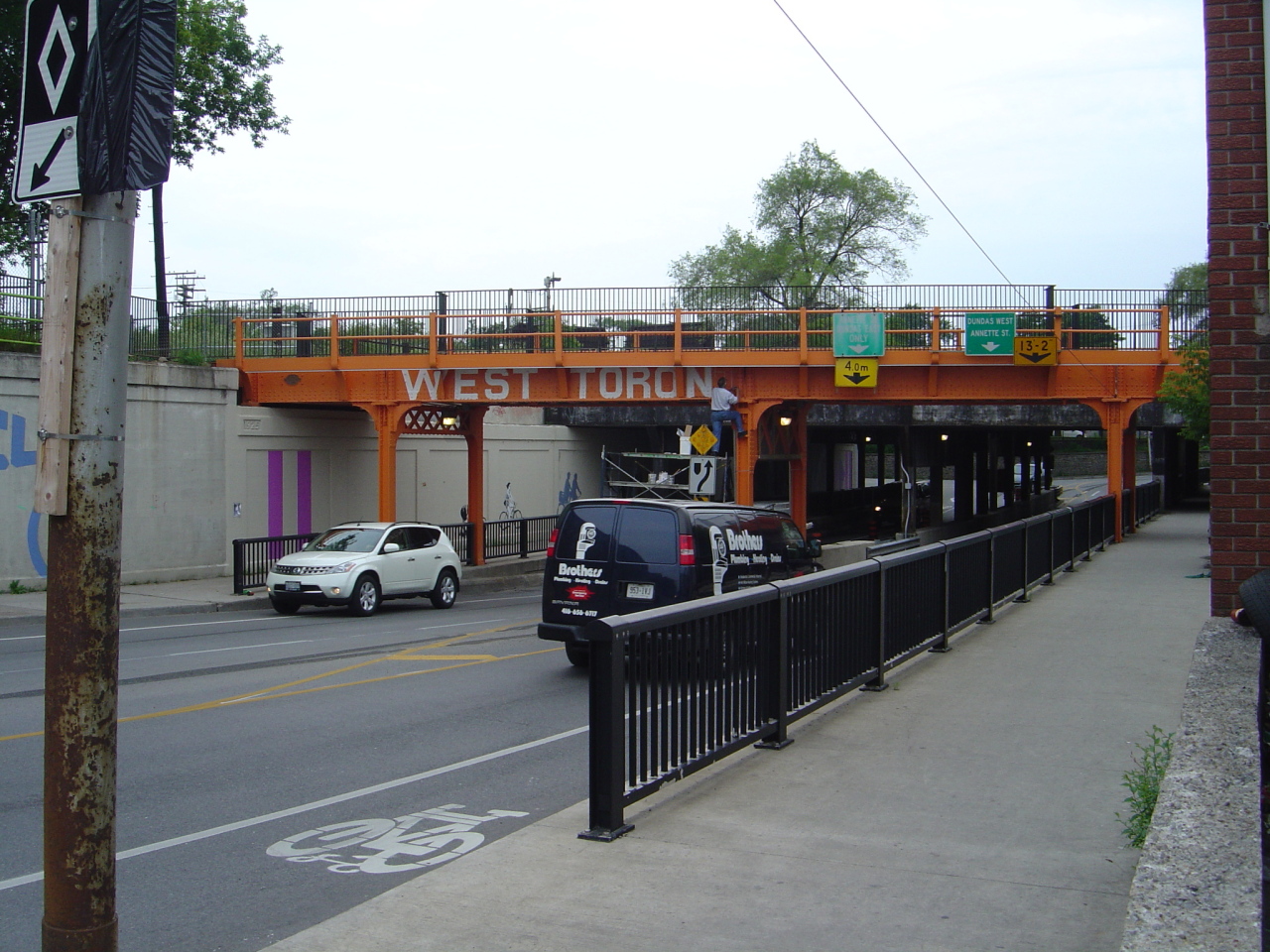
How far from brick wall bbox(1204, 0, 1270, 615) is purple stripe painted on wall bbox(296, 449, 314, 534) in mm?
25084

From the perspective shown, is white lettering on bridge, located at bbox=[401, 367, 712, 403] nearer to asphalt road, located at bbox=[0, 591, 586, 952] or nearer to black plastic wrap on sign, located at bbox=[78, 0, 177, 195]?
asphalt road, located at bbox=[0, 591, 586, 952]

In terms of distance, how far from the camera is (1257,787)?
13.0 feet

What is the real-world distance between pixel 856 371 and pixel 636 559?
16167 millimetres

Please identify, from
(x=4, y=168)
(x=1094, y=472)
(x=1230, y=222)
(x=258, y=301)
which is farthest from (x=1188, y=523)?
(x=1094, y=472)

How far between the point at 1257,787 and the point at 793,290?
68863 mm

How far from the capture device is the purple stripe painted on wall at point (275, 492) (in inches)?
1105

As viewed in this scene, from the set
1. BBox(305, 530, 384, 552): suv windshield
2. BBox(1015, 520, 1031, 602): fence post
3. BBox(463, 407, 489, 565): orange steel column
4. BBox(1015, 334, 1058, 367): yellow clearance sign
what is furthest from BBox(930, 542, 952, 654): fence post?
BBox(463, 407, 489, 565): orange steel column

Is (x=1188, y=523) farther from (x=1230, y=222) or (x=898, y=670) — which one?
(x=1230, y=222)

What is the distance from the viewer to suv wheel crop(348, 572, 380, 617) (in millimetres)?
20359

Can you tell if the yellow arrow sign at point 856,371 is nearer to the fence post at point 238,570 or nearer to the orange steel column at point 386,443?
the orange steel column at point 386,443

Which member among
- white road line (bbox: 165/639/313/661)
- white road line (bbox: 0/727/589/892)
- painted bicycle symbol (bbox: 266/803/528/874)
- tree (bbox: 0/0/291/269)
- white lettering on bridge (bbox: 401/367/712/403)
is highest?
tree (bbox: 0/0/291/269)

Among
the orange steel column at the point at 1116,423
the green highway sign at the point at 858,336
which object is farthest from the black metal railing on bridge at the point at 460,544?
the orange steel column at the point at 1116,423

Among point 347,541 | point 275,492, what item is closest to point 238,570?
point 347,541

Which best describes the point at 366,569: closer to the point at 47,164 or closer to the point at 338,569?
the point at 338,569
